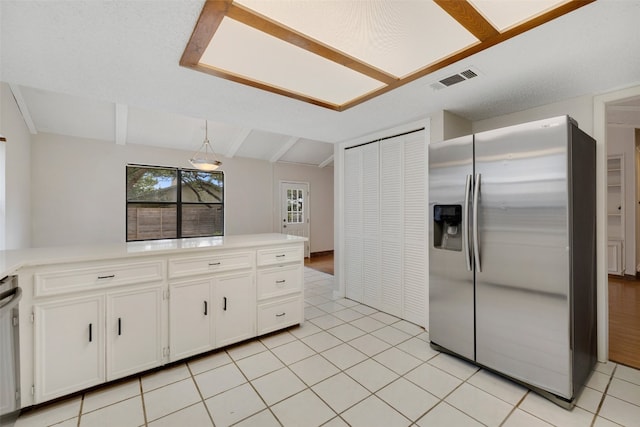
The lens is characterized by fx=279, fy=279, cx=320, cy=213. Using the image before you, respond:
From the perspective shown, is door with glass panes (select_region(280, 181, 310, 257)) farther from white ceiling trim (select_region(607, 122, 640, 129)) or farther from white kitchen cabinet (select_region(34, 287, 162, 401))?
white ceiling trim (select_region(607, 122, 640, 129))

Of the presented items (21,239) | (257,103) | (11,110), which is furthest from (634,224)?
(21,239)

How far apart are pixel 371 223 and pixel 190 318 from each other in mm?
2224

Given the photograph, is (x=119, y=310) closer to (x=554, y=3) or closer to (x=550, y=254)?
(x=550, y=254)

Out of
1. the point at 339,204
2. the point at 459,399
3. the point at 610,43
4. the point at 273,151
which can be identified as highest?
the point at 273,151

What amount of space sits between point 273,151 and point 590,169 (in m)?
5.27

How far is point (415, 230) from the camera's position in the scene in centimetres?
299

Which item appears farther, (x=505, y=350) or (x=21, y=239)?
(x=21, y=239)

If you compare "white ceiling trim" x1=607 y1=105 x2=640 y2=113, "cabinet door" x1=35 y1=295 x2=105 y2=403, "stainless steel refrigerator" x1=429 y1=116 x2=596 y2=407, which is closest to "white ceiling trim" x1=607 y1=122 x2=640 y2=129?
"white ceiling trim" x1=607 y1=105 x2=640 y2=113

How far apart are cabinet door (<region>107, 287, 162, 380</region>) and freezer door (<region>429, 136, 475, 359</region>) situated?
2.28m

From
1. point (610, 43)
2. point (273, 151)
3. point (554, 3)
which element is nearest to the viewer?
point (554, 3)

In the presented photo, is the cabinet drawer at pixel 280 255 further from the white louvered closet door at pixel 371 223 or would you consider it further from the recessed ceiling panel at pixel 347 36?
the recessed ceiling panel at pixel 347 36

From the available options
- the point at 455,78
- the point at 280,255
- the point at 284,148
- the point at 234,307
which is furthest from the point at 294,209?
the point at 455,78

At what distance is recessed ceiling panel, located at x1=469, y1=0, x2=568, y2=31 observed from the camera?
1.31 meters

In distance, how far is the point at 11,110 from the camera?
3.05 meters
